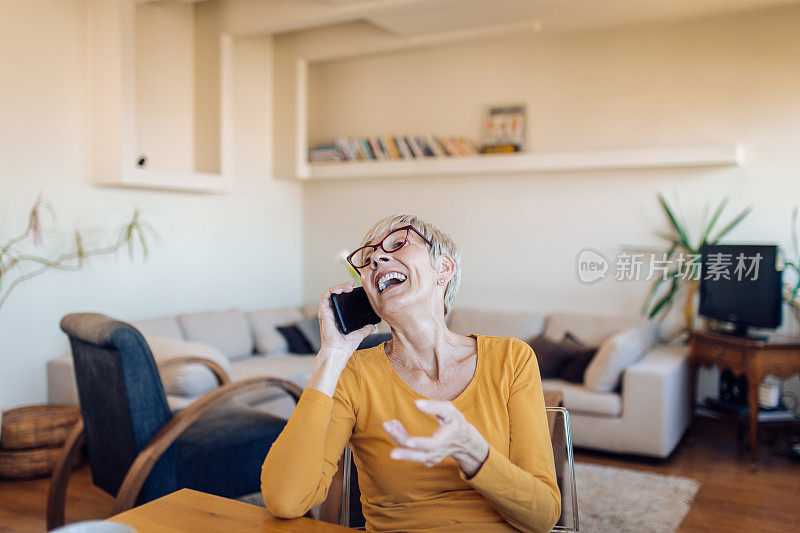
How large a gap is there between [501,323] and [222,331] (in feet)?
6.35

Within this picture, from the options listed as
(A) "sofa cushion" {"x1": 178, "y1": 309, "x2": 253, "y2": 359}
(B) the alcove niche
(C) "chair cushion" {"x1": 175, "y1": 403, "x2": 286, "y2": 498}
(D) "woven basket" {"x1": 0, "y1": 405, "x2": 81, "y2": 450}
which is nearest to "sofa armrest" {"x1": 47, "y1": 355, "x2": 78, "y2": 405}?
(D) "woven basket" {"x1": 0, "y1": 405, "x2": 81, "y2": 450}

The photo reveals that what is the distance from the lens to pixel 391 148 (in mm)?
5402

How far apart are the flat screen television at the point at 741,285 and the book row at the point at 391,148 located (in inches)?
75.9

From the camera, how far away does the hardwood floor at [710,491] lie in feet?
9.71

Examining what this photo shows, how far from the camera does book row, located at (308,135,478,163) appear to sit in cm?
520

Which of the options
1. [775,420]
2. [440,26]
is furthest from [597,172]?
[775,420]

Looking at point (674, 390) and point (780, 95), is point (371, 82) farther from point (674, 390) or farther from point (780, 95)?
point (674, 390)

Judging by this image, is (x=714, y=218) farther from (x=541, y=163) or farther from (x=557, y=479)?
(x=557, y=479)

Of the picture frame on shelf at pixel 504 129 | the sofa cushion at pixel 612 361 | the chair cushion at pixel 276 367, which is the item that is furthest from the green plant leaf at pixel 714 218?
the chair cushion at pixel 276 367

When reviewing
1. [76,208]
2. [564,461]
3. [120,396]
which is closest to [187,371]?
[120,396]

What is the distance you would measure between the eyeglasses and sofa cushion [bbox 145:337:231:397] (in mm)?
1831

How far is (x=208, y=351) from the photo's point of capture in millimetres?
3299

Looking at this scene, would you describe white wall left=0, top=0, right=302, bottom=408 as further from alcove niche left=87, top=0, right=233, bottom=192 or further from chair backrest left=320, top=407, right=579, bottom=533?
chair backrest left=320, top=407, right=579, bottom=533

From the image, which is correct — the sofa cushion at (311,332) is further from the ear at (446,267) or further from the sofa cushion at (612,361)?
the ear at (446,267)
